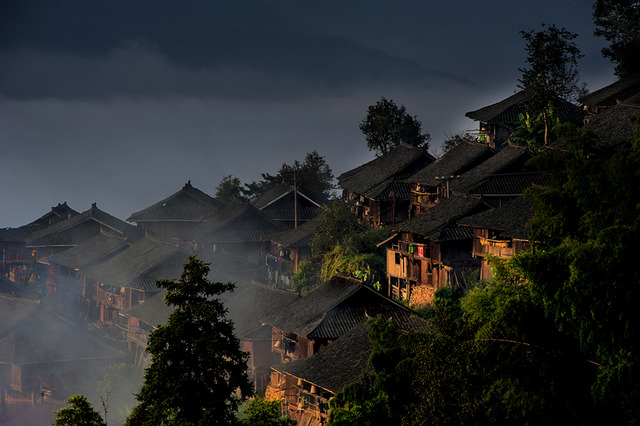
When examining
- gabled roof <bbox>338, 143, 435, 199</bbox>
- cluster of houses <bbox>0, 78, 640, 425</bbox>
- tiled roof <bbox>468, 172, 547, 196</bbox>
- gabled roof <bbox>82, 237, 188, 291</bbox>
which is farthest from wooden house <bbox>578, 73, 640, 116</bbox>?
gabled roof <bbox>82, 237, 188, 291</bbox>

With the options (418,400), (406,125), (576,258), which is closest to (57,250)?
(406,125)

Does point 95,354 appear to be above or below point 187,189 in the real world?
→ below

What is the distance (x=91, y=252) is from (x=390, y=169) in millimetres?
31644

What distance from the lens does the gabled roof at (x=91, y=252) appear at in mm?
73062

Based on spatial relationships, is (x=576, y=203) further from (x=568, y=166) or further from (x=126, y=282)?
(x=126, y=282)

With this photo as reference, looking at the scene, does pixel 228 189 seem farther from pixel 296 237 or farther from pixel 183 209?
pixel 296 237

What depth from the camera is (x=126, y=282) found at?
198 feet

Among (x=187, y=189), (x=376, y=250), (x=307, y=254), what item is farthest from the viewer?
(x=187, y=189)

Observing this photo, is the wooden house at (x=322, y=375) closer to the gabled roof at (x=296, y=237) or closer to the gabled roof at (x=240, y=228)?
the gabled roof at (x=296, y=237)

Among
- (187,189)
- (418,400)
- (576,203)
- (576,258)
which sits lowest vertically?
(418,400)

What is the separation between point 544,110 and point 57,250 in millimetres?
53329

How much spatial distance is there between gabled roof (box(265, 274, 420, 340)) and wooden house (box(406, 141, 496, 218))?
41.1ft

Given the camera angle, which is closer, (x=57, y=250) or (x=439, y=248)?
(x=439, y=248)

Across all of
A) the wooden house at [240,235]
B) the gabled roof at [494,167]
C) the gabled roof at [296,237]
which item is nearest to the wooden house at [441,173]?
the gabled roof at [494,167]
